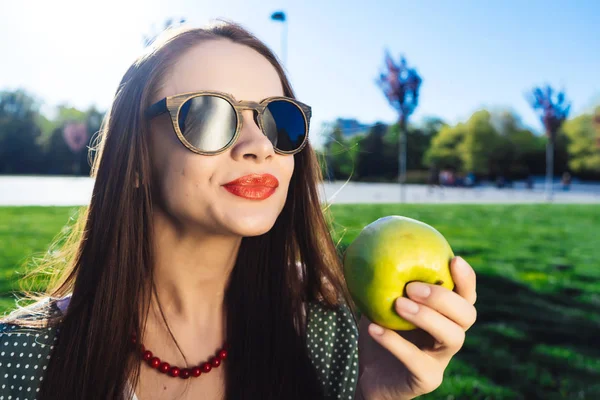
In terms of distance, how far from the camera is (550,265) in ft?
22.1

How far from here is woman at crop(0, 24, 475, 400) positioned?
145 centimetres

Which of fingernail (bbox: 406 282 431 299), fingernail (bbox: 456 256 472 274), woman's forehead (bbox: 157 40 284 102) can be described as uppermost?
woman's forehead (bbox: 157 40 284 102)

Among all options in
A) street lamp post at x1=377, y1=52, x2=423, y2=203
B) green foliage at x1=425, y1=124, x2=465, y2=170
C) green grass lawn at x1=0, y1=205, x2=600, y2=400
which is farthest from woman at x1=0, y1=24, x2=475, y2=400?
green foliage at x1=425, y1=124, x2=465, y2=170

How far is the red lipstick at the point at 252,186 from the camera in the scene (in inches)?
57.1

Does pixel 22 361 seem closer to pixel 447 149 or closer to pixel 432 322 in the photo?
pixel 432 322

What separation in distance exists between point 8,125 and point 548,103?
179 feet

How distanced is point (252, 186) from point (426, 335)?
699mm

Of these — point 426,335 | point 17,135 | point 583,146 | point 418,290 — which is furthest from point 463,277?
point 17,135

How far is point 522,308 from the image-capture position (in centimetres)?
476

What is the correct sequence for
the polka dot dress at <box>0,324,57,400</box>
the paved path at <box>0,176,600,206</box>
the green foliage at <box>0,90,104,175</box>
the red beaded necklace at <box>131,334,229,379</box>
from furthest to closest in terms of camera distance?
the green foliage at <box>0,90,104,175</box> < the paved path at <box>0,176,600,206</box> < the red beaded necklace at <box>131,334,229,379</box> < the polka dot dress at <box>0,324,57,400</box>

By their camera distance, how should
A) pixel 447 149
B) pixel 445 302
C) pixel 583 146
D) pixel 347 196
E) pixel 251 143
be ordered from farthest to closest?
pixel 447 149
pixel 583 146
pixel 347 196
pixel 251 143
pixel 445 302

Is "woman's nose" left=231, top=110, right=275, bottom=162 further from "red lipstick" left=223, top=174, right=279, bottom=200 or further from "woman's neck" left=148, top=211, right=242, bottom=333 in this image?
"woman's neck" left=148, top=211, right=242, bottom=333

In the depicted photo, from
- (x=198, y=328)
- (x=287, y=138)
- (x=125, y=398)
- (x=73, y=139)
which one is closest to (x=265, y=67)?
(x=287, y=138)

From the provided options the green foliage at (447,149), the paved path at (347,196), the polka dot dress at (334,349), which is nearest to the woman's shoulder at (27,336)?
the polka dot dress at (334,349)
